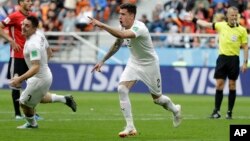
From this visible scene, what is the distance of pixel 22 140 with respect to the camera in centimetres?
1400

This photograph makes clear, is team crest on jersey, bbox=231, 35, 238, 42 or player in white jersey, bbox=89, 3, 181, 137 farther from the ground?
player in white jersey, bbox=89, 3, 181, 137

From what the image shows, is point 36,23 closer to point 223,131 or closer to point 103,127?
point 103,127

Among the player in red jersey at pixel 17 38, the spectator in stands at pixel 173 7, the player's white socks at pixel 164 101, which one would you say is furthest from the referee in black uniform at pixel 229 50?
Result: the spectator in stands at pixel 173 7

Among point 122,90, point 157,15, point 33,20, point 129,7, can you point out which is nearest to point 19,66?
point 33,20

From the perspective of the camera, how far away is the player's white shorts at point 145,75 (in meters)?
15.2

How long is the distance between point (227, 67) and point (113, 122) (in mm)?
3383

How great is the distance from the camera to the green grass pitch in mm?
14742

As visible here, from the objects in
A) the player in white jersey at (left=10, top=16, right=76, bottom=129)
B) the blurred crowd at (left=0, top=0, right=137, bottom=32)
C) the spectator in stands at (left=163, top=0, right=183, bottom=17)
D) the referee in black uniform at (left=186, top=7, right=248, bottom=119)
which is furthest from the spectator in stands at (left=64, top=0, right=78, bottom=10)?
the player in white jersey at (left=10, top=16, right=76, bottom=129)

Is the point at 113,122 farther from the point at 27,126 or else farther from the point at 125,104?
the point at 125,104

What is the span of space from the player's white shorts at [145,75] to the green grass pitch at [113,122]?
2.85ft

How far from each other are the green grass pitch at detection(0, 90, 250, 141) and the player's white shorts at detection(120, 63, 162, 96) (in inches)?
34.2

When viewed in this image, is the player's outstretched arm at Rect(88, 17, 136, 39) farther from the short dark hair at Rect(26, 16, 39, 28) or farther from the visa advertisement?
the visa advertisement

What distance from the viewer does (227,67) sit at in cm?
1972

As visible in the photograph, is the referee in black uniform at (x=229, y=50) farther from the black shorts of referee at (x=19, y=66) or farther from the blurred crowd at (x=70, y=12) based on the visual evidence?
the blurred crowd at (x=70, y=12)
